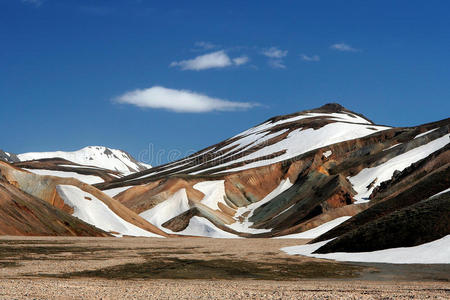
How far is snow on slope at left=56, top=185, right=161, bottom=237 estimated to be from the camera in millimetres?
74500

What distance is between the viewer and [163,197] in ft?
362

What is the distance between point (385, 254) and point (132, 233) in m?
47.7

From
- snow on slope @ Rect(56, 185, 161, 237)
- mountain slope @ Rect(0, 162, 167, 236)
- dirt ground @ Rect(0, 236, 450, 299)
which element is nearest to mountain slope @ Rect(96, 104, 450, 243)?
mountain slope @ Rect(0, 162, 167, 236)

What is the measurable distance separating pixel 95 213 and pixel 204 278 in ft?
179

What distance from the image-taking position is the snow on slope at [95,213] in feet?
244

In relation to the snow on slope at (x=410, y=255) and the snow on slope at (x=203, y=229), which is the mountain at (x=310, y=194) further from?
the snow on slope at (x=410, y=255)

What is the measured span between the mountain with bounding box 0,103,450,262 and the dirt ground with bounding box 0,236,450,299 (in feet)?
26.1

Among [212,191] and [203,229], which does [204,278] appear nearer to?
[203,229]

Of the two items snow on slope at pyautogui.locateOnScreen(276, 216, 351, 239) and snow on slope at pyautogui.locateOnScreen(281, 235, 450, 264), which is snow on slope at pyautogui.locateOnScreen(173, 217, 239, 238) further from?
snow on slope at pyautogui.locateOnScreen(281, 235, 450, 264)

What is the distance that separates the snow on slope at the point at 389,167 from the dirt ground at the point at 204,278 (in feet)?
226

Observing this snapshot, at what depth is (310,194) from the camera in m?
98.7

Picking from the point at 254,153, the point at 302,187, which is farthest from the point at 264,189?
the point at 254,153

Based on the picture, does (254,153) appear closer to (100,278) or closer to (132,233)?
(132,233)

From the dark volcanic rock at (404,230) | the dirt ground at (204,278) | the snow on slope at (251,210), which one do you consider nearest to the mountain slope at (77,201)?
the snow on slope at (251,210)
